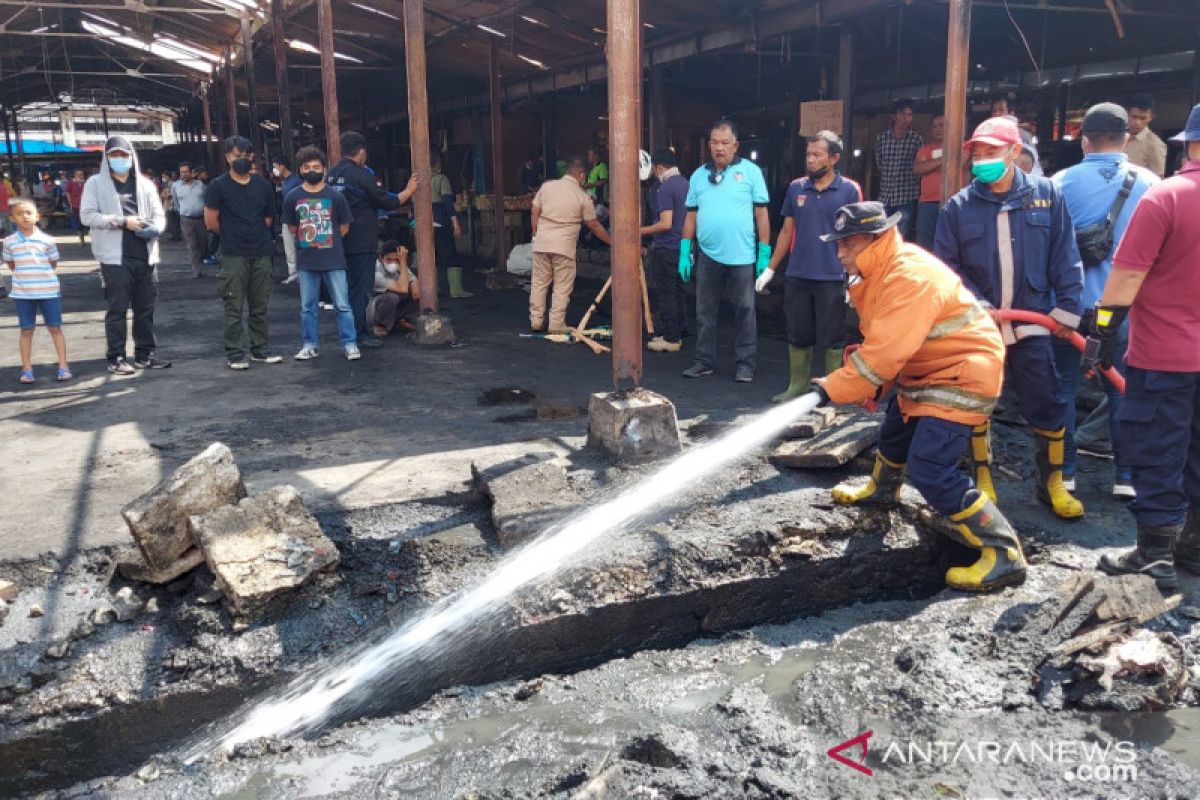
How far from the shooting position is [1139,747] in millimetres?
2990

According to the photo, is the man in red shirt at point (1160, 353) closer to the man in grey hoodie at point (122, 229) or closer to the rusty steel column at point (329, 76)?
the man in grey hoodie at point (122, 229)

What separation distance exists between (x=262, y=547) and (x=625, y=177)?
3.01m

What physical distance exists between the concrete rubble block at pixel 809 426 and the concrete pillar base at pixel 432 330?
4684mm

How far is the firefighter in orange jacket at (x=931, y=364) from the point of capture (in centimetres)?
385

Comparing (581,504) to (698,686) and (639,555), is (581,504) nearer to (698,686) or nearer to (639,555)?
(639,555)

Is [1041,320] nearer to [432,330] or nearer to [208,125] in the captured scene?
[432,330]

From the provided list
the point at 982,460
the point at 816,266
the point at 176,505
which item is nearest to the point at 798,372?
the point at 816,266

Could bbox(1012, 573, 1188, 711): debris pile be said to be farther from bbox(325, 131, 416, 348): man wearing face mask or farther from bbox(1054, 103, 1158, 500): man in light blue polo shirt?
bbox(325, 131, 416, 348): man wearing face mask

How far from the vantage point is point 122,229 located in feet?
24.0

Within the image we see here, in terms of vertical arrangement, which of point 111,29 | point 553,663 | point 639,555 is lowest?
point 553,663

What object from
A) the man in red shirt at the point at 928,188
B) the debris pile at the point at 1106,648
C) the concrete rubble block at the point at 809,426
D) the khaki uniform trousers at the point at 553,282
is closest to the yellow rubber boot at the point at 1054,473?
the debris pile at the point at 1106,648

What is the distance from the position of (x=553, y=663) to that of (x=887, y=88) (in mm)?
11941

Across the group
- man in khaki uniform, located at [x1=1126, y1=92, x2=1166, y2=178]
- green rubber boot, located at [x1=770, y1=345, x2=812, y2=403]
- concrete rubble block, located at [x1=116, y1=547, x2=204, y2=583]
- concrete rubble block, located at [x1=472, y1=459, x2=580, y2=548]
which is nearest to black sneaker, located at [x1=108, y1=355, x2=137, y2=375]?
concrete rubble block, located at [x1=116, y1=547, x2=204, y2=583]

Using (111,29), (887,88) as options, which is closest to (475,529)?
(887,88)
